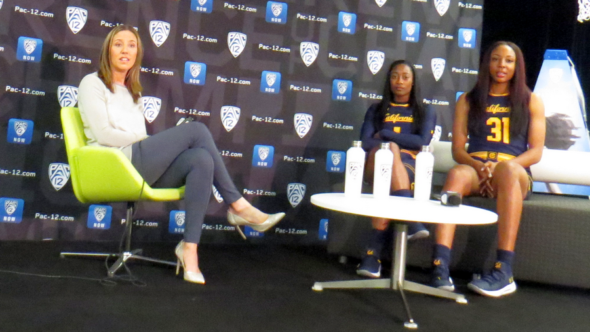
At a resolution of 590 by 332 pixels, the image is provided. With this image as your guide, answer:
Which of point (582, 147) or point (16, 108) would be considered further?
point (582, 147)

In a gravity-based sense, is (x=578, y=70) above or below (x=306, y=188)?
A: above

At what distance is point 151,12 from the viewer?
3285 mm

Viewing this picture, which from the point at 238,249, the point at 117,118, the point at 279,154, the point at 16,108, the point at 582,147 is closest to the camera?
the point at 117,118

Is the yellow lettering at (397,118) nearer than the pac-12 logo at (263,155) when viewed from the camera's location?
Yes

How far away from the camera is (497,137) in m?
2.75

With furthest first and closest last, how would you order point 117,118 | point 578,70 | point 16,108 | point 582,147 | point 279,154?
1. point 578,70
2. point 582,147
3. point 279,154
4. point 16,108
5. point 117,118

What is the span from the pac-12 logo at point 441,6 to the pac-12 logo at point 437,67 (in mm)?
338

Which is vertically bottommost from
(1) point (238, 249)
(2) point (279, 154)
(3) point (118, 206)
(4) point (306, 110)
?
(1) point (238, 249)

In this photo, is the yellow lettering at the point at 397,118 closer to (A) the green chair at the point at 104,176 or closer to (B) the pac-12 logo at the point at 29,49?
(A) the green chair at the point at 104,176

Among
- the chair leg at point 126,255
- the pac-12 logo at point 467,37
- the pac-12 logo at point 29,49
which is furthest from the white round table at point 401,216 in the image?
the pac-12 logo at point 467,37

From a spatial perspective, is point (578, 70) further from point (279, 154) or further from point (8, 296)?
point (8, 296)

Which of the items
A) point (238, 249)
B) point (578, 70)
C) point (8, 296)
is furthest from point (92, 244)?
point (578, 70)

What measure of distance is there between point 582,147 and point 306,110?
205 centimetres

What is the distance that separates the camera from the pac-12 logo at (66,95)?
3150mm
